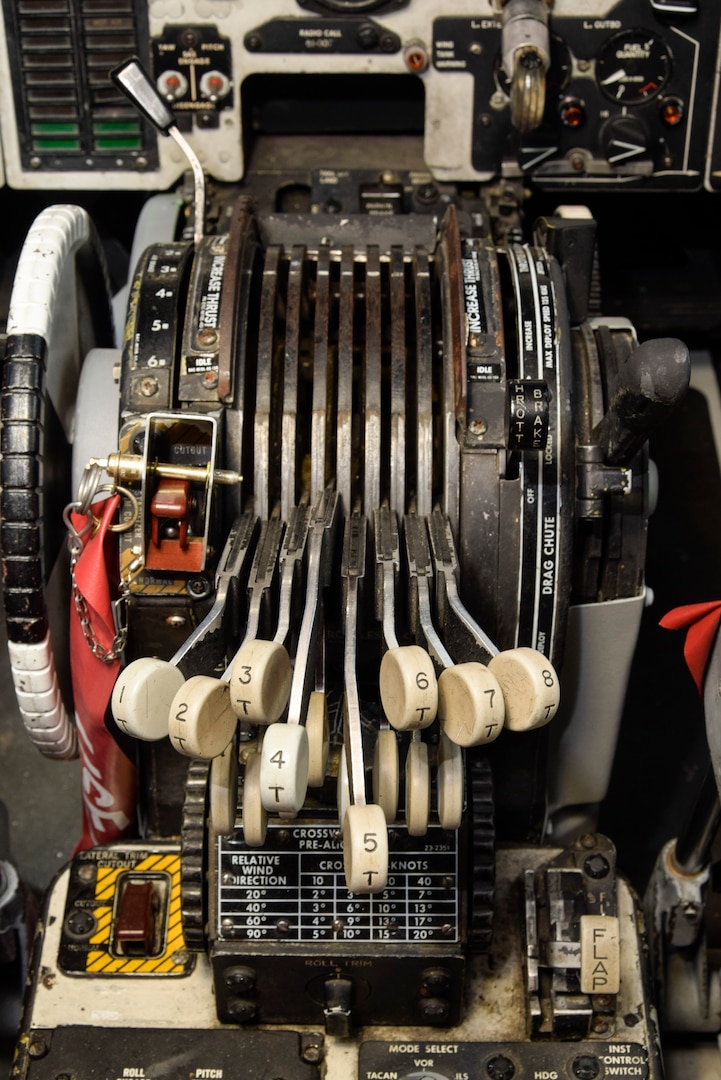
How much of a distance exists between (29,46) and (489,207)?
4.17 ft

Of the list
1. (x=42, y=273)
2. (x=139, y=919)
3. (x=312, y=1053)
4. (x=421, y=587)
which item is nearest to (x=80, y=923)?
(x=139, y=919)

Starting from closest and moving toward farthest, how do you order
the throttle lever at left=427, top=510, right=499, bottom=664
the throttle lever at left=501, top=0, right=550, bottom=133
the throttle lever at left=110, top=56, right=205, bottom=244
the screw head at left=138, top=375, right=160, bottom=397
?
the throttle lever at left=427, top=510, right=499, bottom=664 < the screw head at left=138, top=375, right=160, bottom=397 < the throttle lever at left=110, top=56, right=205, bottom=244 < the throttle lever at left=501, top=0, right=550, bottom=133

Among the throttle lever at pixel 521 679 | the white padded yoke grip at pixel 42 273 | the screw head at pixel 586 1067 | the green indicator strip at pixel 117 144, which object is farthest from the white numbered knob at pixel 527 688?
the green indicator strip at pixel 117 144

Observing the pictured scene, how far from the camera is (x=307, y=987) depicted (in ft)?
8.19

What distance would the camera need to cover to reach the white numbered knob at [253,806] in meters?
2.17

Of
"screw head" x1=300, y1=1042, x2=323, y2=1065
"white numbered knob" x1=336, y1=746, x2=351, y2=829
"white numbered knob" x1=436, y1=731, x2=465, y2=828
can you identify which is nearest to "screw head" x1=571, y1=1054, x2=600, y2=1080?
"screw head" x1=300, y1=1042, x2=323, y2=1065

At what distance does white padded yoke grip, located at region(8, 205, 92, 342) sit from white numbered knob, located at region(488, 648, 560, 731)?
3.76 ft

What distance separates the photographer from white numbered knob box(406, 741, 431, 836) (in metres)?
2.14

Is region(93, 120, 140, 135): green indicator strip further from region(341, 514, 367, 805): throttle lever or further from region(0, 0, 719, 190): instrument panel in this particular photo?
region(341, 514, 367, 805): throttle lever

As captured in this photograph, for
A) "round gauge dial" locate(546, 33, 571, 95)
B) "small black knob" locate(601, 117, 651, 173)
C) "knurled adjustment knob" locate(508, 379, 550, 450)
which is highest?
"round gauge dial" locate(546, 33, 571, 95)

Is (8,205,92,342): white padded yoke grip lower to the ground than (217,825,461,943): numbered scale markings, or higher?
higher

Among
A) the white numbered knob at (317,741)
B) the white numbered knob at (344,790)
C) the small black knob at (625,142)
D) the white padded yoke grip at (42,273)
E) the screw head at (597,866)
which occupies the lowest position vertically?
the screw head at (597,866)

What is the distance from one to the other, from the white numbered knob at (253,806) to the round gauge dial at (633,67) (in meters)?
2.19

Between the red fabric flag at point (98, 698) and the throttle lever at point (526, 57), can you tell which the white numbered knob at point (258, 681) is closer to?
the red fabric flag at point (98, 698)
